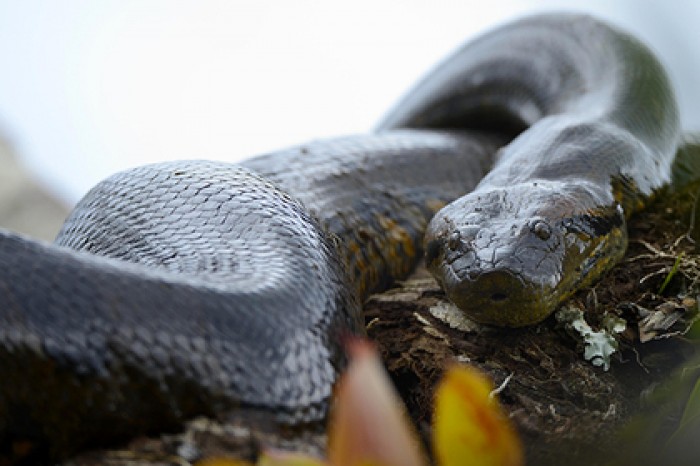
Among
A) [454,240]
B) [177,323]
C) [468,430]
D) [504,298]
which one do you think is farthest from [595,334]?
[468,430]

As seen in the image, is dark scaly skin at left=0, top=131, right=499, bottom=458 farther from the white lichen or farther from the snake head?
the white lichen

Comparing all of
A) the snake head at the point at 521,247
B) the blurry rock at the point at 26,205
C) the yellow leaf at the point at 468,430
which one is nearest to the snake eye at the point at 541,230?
the snake head at the point at 521,247

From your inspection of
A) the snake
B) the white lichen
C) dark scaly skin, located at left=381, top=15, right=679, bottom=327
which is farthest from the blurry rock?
the white lichen

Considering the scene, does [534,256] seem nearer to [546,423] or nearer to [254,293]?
[546,423]

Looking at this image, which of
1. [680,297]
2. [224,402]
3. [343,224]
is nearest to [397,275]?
[343,224]

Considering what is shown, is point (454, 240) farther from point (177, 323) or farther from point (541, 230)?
point (177, 323)

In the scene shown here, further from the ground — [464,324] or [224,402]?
[224,402]
